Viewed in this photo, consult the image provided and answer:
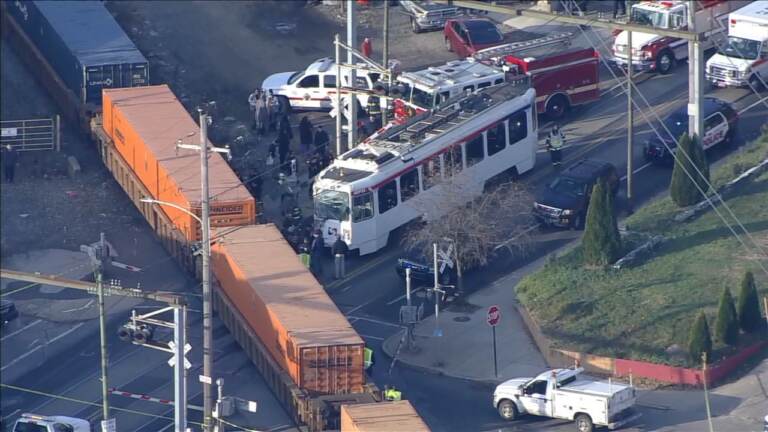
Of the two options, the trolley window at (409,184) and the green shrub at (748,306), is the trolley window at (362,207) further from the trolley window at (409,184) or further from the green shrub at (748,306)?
the green shrub at (748,306)

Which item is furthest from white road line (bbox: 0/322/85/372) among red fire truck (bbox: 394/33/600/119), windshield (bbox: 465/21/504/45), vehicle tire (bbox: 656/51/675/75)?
vehicle tire (bbox: 656/51/675/75)

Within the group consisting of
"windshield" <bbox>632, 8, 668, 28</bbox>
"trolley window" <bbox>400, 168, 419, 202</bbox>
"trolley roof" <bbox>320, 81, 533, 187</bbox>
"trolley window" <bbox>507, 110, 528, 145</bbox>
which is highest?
"windshield" <bbox>632, 8, 668, 28</bbox>

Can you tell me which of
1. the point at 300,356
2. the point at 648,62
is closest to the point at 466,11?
the point at 648,62

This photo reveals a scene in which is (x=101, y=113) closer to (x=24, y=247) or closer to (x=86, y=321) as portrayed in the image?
(x=24, y=247)

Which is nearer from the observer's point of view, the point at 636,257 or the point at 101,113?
the point at 636,257

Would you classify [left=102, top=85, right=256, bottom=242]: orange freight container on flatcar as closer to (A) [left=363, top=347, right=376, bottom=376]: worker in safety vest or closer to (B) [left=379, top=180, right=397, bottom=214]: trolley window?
(B) [left=379, top=180, right=397, bottom=214]: trolley window

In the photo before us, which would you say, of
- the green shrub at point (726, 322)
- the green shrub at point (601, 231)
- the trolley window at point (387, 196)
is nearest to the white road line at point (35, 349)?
the trolley window at point (387, 196)
